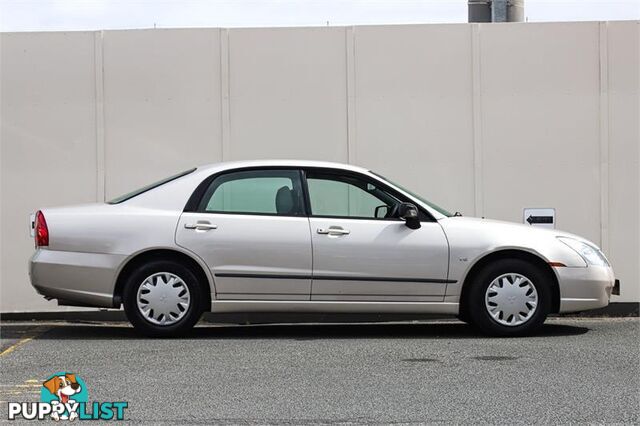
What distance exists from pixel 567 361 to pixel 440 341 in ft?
4.79

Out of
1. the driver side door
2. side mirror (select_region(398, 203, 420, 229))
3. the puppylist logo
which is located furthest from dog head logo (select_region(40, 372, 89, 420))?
side mirror (select_region(398, 203, 420, 229))

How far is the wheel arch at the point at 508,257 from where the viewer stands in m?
9.66

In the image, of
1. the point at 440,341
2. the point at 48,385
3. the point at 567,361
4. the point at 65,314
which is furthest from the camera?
the point at 65,314

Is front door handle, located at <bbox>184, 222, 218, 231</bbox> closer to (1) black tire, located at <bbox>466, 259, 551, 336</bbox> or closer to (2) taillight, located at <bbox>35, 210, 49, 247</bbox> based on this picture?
(2) taillight, located at <bbox>35, 210, 49, 247</bbox>

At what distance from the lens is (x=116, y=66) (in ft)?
40.3

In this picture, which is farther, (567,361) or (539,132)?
(539,132)

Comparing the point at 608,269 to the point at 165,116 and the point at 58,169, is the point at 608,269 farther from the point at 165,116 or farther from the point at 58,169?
the point at 58,169

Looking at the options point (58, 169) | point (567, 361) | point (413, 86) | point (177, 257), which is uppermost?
point (413, 86)

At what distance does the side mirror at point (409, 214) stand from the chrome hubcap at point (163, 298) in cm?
190

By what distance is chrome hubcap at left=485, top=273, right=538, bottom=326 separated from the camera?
959 centimetres

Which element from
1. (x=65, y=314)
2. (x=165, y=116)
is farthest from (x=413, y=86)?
(x=65, y=314)

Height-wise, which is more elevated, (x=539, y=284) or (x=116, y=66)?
(x=116, y=66)

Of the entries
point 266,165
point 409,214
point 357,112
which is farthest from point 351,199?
point 357,112

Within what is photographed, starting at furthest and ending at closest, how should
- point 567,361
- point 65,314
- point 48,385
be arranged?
1. point 65,314
2. point 567,361
3. point 48,385
